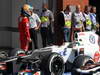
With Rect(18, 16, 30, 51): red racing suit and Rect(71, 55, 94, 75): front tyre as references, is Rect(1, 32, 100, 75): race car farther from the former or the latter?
Rect(18, 16, 30, 51): red racing suit

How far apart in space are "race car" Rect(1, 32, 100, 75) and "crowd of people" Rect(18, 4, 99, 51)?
165 cm

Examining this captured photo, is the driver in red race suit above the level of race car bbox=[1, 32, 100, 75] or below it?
above

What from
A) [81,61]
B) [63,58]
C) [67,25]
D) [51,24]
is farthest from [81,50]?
[51,24]

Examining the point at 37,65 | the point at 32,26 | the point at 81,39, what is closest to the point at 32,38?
the point at 32,26

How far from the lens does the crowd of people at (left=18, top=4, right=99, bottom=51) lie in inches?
523

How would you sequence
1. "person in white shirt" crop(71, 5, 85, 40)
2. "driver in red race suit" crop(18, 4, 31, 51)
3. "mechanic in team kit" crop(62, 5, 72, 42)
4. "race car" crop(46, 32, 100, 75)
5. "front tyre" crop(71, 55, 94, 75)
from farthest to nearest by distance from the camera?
"person in white shirt" crop(71, 5, 85, 40), "mechanic in team kit" crop(62, 5, 72, 42), "driver in red race suit" crop(18, 4, 31, 51), "race car" crop(46, 32, 100, 75), "front tyre" crop(71, 55, 94, 75)

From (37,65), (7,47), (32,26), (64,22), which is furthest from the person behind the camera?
(7,47)

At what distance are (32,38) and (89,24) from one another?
2.88 m

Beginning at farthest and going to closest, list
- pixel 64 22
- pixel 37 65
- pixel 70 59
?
pixel 64 22
pixel 70 59
pixel 37 65

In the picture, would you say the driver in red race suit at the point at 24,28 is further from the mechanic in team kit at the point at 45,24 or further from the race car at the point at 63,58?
the mechanic in team kit at the point at 45,24

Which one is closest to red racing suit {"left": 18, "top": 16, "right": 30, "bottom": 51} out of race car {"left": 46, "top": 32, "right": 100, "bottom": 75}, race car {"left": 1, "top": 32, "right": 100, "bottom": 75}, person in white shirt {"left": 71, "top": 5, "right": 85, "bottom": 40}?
race car {"left": 1, "top": 32, "right": 100, "bottom": 75}

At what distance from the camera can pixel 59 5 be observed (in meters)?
17.1

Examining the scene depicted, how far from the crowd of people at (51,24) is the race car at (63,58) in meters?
1.65

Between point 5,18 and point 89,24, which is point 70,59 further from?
point 5,18
